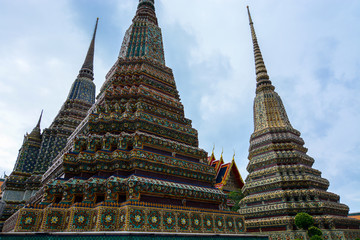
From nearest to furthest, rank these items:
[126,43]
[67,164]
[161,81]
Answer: [67,164] < [161,81] < [126,43]

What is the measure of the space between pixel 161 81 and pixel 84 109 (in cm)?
1266

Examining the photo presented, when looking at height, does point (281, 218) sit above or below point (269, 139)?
below

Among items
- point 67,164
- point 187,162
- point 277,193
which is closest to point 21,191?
point 67,164

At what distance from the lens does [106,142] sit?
8.41 metres

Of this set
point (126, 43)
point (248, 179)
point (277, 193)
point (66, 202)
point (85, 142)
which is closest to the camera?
point (66, 202)

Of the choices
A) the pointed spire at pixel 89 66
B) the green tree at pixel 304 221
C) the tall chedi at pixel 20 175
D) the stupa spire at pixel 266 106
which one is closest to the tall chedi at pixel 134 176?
the green tree at pixel 304 221

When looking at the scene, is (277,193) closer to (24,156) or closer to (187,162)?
(187,162)

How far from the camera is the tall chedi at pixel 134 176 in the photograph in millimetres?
6207

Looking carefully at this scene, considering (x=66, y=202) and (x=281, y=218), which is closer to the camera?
(x=66, y=202)

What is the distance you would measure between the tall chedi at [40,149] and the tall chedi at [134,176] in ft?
27.8

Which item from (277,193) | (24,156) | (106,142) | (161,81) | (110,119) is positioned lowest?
(277,193)

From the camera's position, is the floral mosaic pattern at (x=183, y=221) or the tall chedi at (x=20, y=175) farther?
the tall chedi at (x=20, y=175)

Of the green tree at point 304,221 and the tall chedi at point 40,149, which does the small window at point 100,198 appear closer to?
the green tree at point 304,221

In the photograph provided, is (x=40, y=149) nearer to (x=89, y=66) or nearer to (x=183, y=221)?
(x=89, y=66)
